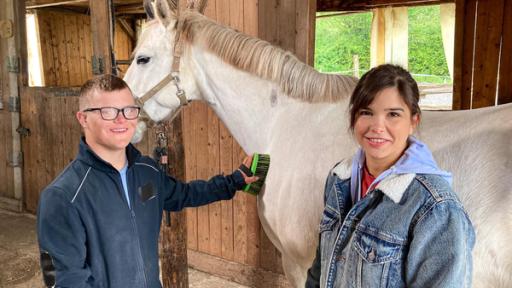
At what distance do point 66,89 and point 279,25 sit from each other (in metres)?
2.82

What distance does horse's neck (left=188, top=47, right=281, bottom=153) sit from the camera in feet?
6.50

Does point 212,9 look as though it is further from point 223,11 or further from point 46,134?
point 46,134

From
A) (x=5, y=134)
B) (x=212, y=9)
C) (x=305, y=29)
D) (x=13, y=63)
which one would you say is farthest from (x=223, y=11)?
(x=5, y=134)

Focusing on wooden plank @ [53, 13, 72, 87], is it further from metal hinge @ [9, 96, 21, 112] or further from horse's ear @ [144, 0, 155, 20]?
horse's ear @ [144, 0, 155, 20]

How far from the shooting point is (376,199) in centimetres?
101

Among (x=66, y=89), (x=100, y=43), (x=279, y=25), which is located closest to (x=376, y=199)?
(x=279, y=25)

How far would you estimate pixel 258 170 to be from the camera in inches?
71.8

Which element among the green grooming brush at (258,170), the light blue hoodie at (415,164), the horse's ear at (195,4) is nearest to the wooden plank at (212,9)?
the horse's ear at (195,4)

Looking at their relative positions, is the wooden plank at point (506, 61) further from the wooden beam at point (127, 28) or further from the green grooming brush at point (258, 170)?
the wooden beam at point (127, 28)

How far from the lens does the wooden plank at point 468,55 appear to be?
4.49m

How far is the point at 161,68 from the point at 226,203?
1.45 m

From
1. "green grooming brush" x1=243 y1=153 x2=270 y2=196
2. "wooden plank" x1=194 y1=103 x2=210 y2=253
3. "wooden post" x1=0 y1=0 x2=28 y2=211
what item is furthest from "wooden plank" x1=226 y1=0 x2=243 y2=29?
"wooden post" x1=0 y1=0 x2=28 y2=211

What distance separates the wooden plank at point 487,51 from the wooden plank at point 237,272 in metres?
3.04

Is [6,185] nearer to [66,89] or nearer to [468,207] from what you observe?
Answer: [66,89]
